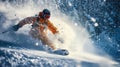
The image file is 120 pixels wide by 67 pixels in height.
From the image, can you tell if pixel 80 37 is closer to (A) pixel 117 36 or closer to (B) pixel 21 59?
(A) pixel 117 36

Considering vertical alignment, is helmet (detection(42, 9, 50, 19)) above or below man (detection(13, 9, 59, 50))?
above

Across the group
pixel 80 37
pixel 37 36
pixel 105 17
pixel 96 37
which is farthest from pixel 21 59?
pixel 105 17

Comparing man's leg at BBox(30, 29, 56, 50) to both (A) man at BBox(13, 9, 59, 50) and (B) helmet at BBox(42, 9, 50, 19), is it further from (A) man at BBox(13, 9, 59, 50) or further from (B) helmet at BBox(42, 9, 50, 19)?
(B) helmet at BBox(42, 9, 50, 19)

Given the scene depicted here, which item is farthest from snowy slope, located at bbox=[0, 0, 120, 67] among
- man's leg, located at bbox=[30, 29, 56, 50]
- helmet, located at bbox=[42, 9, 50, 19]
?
helmet, located at bbox=[42, 9, 50, 19]

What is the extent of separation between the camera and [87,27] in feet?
50.9

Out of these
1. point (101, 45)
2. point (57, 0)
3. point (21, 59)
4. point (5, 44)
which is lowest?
point (21, 59)

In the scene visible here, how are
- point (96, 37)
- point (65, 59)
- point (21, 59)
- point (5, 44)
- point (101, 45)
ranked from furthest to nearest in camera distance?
point (96, 37) < point (101, 45) < point (5, 44) < point (65, 59) < point (21, 59)

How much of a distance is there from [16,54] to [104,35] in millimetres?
7044

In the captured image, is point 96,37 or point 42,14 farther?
point 96,37

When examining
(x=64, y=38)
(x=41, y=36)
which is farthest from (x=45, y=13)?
(x=64, y=38)

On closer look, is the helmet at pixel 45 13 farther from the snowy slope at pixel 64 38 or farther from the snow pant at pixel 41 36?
the snowy slope at pixel 64 38

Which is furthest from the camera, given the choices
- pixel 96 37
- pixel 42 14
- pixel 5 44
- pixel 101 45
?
pixel 96 37

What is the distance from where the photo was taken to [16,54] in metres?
8.73

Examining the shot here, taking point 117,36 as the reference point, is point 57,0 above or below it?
above
